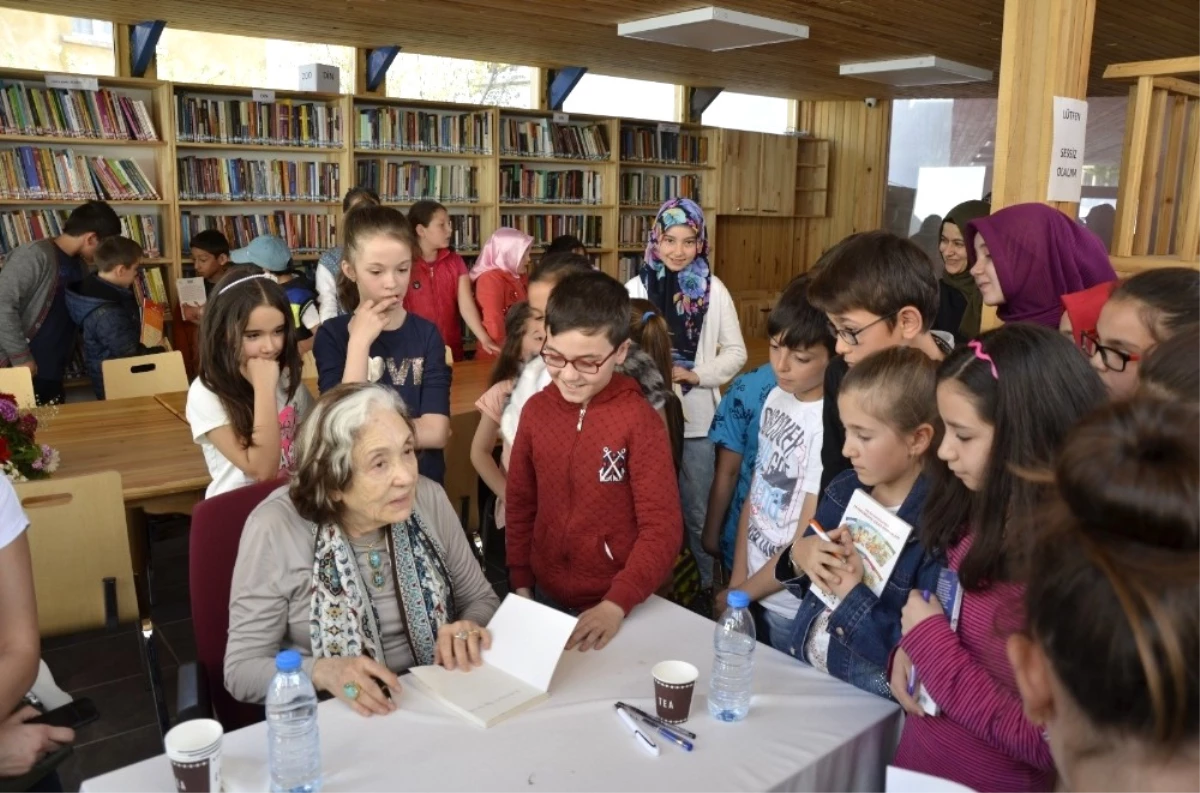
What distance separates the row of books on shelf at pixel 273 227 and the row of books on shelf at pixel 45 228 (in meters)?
0.21

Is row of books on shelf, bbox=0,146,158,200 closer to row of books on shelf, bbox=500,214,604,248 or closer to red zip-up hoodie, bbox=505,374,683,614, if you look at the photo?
row of books on shelf, bbox=500,214,604,248

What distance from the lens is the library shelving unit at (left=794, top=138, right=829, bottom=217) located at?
383 inches

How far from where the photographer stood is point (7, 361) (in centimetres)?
456

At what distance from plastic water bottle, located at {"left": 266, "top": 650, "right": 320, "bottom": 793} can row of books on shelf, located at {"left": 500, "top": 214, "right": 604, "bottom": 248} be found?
251 inches

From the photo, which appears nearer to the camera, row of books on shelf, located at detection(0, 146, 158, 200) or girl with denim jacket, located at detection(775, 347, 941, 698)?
girl with denim jacket, located at detection(775, 347, 941, 698)

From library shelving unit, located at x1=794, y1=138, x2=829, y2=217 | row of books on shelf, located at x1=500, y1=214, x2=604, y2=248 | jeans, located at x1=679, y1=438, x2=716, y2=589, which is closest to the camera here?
jeans, located at x1=679, y1=438, x2=716, y2=589

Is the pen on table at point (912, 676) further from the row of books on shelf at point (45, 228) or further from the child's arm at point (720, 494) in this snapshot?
the row of books on shelf at point (45, 228)

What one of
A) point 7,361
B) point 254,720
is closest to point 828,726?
point 254,720

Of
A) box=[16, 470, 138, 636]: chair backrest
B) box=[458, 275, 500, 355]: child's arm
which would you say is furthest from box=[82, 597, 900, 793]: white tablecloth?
box=[458, 275, 500, 355]: child's arm

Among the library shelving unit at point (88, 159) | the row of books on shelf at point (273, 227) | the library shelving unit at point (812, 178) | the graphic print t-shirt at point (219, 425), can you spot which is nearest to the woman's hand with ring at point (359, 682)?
the graphic print t-shirt at point (219, 425)

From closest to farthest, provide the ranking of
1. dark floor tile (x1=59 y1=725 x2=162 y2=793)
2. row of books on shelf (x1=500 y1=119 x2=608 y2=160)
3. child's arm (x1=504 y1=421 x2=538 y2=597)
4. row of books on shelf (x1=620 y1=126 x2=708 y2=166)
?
child's arm (x1=504 y1=421 x2=538 y2=597), dark floor tile (x1=59 y1=725 x2=162 y2=793), row of books on shelf (x1=500 y1=119 x2=608 y2=160), row of books on shelf (x1=620 y1=126 x2=708 y2=166)

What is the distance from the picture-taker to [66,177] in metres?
5.47

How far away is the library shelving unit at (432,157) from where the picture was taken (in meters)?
6.61

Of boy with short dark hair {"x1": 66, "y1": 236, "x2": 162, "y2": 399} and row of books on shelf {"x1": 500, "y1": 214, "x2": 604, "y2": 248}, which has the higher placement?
row of books on shelf {"x1": 500, "y1": 214, "x2": 604, "y2": 248}
